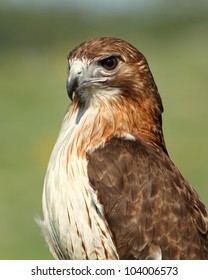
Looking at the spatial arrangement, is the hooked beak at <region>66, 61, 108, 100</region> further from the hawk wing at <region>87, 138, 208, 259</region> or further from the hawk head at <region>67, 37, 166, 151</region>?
the hawk wing at <region>87, 138, 208, 259</region>

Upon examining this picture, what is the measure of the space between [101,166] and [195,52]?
54.1ft

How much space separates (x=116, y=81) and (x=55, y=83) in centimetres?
1367

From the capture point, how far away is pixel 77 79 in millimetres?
7305

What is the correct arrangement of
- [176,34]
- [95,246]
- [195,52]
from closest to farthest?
[95,246] → [195,52] → [176,34]

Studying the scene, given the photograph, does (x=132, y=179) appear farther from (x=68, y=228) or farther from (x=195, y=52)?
(x=195, y=52)

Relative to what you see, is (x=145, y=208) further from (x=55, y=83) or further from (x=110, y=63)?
(x=55, y=83)

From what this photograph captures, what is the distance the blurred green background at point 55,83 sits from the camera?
46.6ft

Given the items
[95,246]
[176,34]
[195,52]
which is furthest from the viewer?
[176,34]

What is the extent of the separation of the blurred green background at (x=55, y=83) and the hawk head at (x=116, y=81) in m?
4.38

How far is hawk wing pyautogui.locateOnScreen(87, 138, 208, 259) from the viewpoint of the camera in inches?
283

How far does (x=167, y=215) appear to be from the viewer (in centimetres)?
722

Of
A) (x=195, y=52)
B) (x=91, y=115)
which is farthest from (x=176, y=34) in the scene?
(x=91, y=115)

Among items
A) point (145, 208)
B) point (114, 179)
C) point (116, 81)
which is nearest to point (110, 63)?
point (116, 81)

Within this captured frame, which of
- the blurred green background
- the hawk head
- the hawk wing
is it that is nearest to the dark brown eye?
the hawk head
